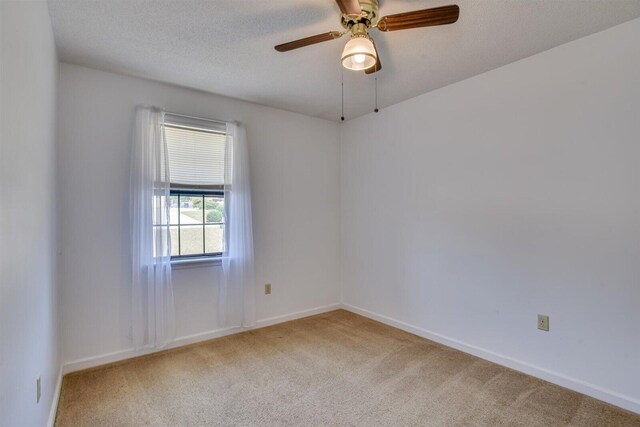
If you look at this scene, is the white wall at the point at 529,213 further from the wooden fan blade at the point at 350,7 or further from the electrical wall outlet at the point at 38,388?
the electrical wall outlet at the point at 38,388

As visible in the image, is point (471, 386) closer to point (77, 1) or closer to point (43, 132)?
point (43, 132)

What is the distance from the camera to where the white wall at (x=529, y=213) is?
7.18ft

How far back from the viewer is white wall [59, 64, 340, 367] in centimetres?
270

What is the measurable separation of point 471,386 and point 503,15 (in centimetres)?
251

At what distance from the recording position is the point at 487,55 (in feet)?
8.41

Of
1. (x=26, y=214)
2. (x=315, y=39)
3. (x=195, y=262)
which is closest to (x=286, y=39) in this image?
(x=315, y=39)

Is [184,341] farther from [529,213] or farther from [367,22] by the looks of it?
[529,213]

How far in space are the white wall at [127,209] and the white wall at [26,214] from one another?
0.54 meters

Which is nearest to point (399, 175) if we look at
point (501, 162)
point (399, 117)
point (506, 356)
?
point (399, 117)

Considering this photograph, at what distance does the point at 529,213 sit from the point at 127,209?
10.9 ft

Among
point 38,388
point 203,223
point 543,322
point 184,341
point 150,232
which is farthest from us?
point 203,223

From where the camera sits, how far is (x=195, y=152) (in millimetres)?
3266

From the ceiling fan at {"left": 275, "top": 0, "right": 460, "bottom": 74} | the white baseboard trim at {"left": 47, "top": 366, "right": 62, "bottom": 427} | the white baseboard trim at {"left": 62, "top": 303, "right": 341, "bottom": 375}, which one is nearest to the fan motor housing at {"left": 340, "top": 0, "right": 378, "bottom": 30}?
the ceiling fan at {"left": 275, "top": 0, "right": 460, "bottom": 74}

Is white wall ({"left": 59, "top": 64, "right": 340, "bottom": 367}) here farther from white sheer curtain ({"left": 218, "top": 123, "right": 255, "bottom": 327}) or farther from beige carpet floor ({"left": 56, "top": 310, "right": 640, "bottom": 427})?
beige carpet floor ({"left": 56, "top": 310, "right": 640, "bottom": 427})
